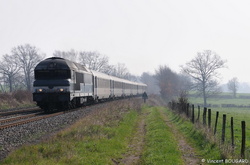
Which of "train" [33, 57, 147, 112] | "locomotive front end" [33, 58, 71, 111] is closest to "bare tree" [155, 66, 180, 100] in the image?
"train" [33, 57, 147, 112]

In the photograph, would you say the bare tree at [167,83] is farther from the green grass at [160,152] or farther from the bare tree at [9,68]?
the green grass at [160,152]

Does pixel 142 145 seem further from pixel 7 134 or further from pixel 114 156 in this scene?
pixel 7 134

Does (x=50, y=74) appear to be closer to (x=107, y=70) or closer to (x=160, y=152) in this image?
(x=160, y=152)

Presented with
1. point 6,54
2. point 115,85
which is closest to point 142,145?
point 115,85

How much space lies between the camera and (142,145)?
42.5ft

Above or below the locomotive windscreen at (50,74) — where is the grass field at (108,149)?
below

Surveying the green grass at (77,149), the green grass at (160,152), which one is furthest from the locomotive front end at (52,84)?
the green grass at (160,152)

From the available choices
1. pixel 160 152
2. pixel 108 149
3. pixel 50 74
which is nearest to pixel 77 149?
pixel 108 149

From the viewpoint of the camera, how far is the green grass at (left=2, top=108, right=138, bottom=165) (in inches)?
353

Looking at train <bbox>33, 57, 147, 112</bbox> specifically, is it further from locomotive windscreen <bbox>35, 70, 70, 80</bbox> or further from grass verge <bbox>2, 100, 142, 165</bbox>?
grass verge <bbox>2, 100, 142, 165</bbox>

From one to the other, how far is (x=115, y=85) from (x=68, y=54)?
187 ft

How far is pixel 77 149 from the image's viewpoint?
34.7 feet

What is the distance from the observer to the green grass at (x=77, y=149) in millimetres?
8961

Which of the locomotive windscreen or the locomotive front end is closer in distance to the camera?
the locomotive front end
